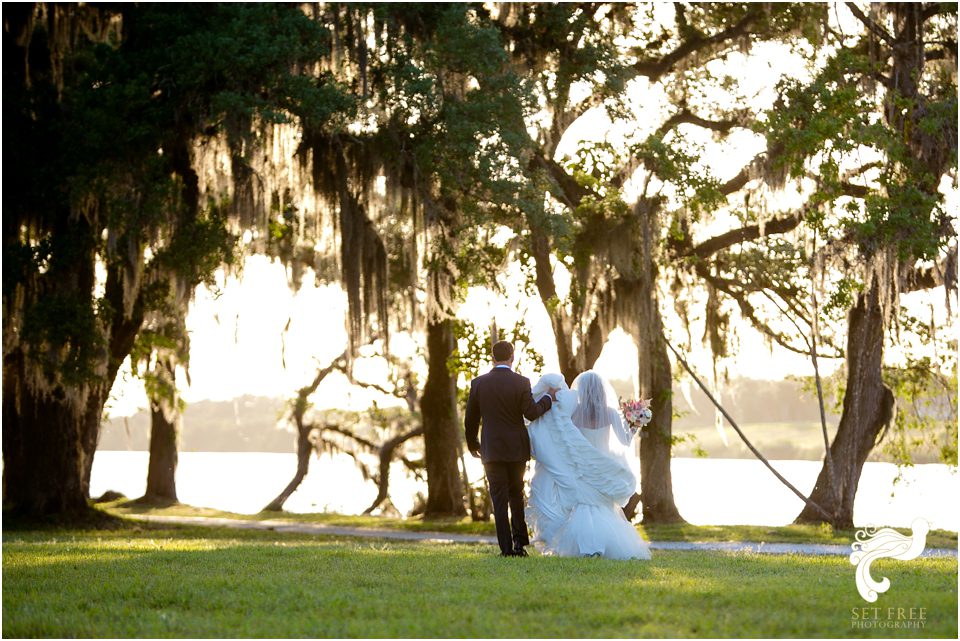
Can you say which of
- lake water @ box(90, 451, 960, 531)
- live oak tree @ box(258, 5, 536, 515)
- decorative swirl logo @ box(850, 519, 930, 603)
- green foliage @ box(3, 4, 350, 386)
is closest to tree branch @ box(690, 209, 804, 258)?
live oak tree @ box(258, 5, 536, 515)

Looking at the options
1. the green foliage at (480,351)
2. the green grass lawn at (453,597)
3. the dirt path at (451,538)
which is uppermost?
the green foliage at (480,351)

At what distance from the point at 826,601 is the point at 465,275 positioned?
394 inches

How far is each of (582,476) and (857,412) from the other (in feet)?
35.2

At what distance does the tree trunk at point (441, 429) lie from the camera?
2186 cm

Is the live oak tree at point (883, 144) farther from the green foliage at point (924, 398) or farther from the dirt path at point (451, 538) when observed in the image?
the dirt path at point (451, 538)

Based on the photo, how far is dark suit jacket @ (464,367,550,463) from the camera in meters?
9.77

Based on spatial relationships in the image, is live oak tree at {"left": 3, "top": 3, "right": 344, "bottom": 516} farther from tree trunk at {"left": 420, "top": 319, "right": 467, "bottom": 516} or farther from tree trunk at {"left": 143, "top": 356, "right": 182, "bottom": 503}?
tree trunk at {"left": 143, "top": 356, "right": 182, "bottom": 503}

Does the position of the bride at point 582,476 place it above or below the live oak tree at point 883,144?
below

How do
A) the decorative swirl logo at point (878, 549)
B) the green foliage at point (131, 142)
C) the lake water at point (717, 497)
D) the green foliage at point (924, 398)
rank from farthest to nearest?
the lake water at point (717, 497)
the green foliage at point (924, 398)
the green foliage at point (131, 142)
the decorative swirl logo at point (878, 549)

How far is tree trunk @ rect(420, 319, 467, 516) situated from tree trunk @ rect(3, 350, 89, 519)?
701 centimetres

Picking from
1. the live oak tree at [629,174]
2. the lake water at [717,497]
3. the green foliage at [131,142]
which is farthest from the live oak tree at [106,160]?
the lake water at [717,497]

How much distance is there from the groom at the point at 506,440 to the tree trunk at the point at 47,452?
8.78m

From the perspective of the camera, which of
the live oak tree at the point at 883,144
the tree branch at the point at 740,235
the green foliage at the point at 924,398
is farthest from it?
the green foliage at the point at 924,398

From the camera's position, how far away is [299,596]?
6949 millimetres
